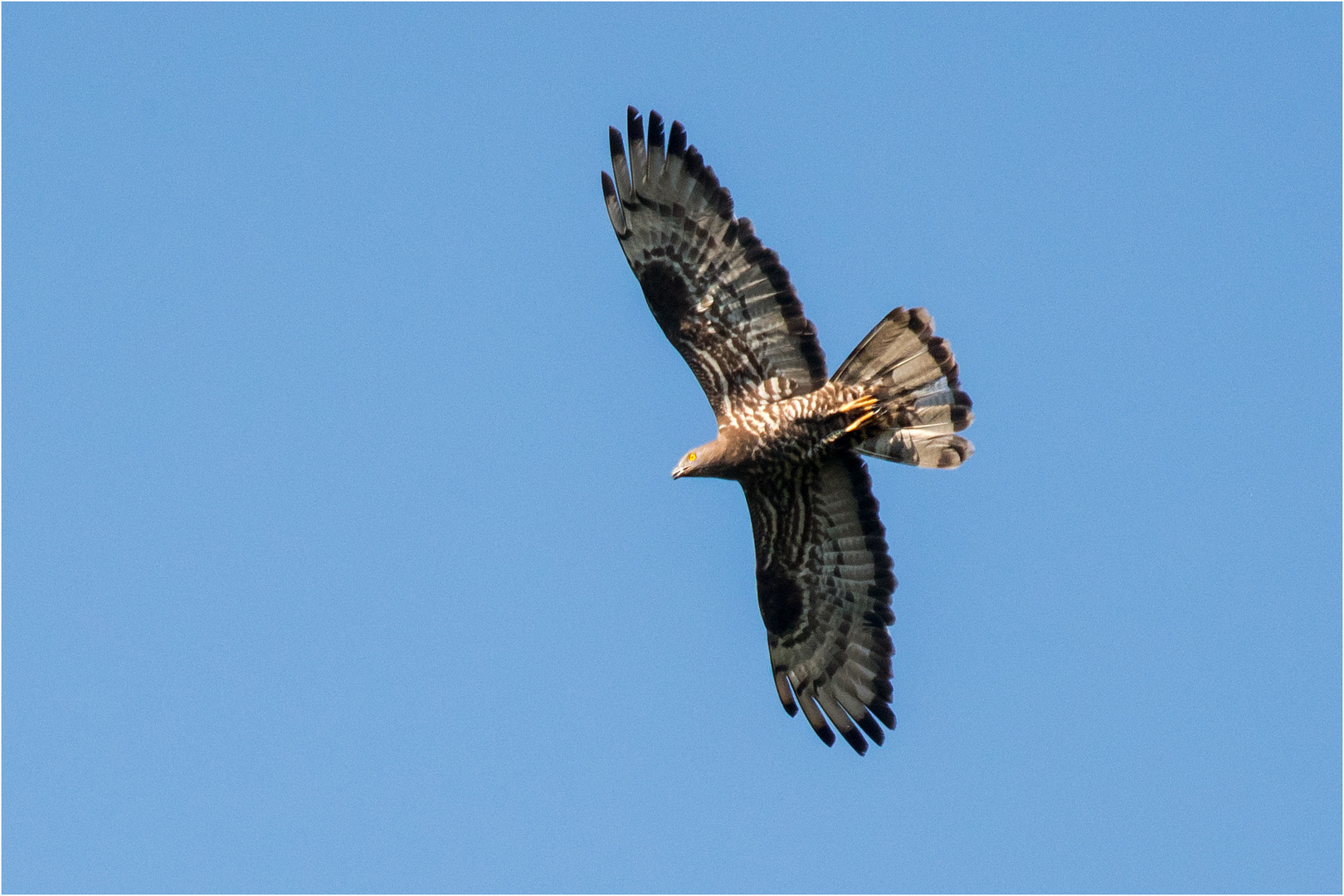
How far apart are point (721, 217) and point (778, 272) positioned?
52cm

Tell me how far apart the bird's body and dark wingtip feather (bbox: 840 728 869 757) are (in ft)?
0.03

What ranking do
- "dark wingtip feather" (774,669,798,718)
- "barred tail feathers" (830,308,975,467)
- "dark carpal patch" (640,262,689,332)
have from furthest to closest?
"dark wingtip feather" (774,669,798,718), "dark carpal patch" (640,262,689,332), "barred tail feathers" (830,308,975,467)

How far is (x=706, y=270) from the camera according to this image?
1179 centimetres

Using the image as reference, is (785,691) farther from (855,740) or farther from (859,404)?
(859,404)

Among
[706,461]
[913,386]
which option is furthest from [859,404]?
[706,461]

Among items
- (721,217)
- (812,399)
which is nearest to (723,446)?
(812,399)

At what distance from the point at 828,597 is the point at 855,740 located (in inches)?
39.8

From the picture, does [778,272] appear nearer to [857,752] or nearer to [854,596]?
[854,596]

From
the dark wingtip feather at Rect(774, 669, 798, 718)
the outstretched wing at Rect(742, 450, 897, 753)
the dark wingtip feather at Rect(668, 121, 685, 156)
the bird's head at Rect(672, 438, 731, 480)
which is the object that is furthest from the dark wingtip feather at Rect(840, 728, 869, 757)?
the dark wingtip feather at Rect(668, 121, 685, 156)

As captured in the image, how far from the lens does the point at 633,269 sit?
12.0 meters

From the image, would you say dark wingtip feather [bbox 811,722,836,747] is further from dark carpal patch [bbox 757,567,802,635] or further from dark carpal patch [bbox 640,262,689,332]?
dark carpal patch [bbox 640,262,689,332]

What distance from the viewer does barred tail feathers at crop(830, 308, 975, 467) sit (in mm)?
11516

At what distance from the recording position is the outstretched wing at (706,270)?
1172 centimetres

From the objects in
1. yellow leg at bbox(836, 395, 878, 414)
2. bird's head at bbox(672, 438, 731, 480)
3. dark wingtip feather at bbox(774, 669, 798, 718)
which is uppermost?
yellow leg at bbox(836, 395, 878, 414)
